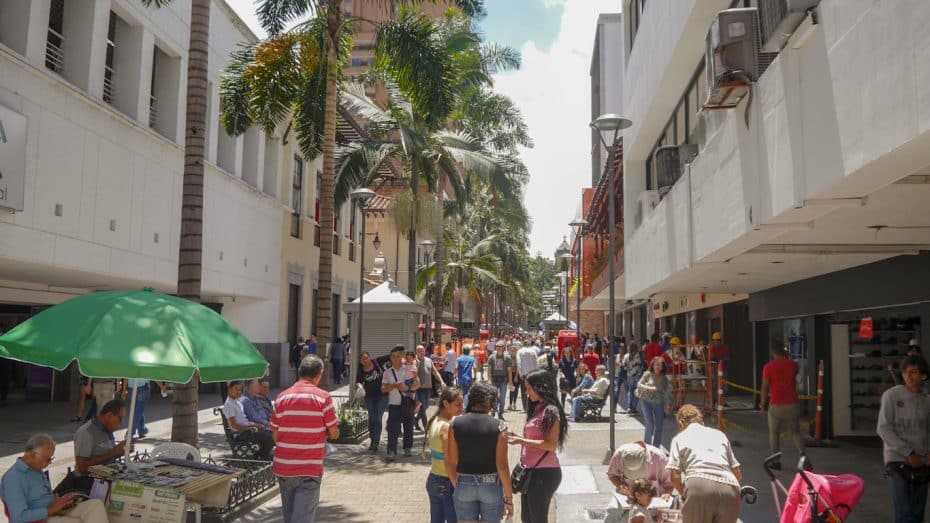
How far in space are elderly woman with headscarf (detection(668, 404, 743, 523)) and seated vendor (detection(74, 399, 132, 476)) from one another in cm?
465

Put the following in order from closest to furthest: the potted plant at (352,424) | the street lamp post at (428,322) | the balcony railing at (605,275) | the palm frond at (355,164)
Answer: the potted plant at (352,424) → the palm frond at (355,164) → the balcony railing at (605,275) → the street lamp post at (428,322)

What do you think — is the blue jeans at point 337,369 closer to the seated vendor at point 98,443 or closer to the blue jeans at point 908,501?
the seated vendor at point 98,443

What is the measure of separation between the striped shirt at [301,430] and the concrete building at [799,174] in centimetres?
438

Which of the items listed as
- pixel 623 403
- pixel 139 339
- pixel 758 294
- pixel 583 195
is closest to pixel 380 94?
pixel 583 195

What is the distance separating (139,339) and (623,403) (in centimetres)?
1820

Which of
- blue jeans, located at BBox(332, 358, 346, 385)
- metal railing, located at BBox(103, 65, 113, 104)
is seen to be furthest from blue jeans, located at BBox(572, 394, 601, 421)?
blue jeans, located at BBox(332, 358, 346, 385)

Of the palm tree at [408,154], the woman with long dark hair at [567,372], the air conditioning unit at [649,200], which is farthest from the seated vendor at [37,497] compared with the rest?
the palm tree at [408,154]

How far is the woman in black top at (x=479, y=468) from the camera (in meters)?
5.67

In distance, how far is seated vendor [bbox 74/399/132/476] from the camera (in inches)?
262

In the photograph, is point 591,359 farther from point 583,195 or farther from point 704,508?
point 583,195

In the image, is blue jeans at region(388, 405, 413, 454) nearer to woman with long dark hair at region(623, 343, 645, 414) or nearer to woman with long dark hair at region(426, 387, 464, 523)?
woman with long dark hair at region(426, 387, 464, 523)

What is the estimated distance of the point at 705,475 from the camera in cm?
554

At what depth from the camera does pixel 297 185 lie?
29000 mm

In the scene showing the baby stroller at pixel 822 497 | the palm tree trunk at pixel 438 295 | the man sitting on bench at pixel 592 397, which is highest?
the palm tree trunk at pixel 438 295
